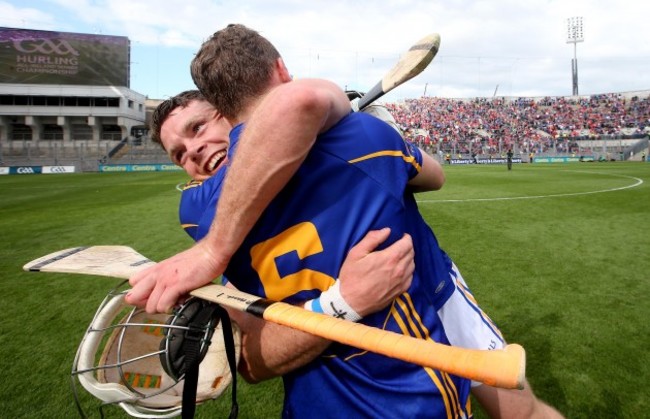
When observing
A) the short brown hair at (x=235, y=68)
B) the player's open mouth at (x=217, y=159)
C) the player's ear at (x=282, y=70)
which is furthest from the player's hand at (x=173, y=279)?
the player's open mouth at (x=217, y=159)

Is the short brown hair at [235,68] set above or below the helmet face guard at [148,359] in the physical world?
above

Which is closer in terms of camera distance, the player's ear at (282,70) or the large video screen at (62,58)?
the player's ear at (282,70)

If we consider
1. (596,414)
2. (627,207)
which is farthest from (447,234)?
(627,207)

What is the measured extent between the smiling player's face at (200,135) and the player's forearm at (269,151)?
3.08 ft

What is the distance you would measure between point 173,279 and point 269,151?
52 centimetres

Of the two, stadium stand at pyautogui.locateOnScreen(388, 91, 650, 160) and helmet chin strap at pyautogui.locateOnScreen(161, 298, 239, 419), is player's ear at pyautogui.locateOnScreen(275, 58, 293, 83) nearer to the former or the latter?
helmet chin strap at pyautogui.locateOnScreen(161, 298, 239, 419)

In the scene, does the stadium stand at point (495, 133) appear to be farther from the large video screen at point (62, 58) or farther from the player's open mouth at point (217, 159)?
the player's open mouth at point (217, 159)

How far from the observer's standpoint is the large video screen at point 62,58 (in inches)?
1976

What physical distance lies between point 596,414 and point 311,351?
2.48 meters

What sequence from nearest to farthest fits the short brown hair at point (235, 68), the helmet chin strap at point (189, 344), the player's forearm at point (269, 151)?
the player's forearm at point (269, 151) < the helmet chin strap at point (189, 344) < the short brown hair at point (235, 68)

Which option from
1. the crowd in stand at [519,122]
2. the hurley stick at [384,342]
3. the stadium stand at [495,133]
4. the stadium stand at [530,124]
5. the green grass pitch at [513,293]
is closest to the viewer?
the hurley stick at [384,342]

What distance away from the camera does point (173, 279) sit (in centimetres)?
131

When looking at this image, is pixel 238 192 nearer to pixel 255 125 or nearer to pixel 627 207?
pixel 255 125

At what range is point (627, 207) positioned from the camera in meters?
10.5
